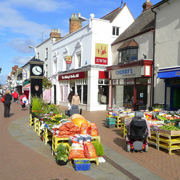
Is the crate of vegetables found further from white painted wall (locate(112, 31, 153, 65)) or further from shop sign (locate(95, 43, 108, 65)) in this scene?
shop sign (locate(95, 43, 108, 65))

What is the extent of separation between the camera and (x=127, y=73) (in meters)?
15.8

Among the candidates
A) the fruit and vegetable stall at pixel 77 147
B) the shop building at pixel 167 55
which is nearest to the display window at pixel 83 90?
the shop building at pixel 167 55

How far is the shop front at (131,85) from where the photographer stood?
13.9 m

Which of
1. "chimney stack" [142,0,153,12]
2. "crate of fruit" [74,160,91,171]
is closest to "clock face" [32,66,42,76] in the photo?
"crate of fruit" [74,160,91,171]

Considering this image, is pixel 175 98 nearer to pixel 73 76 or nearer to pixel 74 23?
pixel 73 76

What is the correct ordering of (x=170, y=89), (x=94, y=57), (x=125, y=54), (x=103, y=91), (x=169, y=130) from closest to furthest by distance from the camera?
(x=169, y=130), (x=170, y=89), (x=125, y=54), (x=94, y=57), (x=103, y=91)

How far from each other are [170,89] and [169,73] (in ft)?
3.72

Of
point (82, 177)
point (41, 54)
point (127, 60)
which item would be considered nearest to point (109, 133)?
point (82, 177)

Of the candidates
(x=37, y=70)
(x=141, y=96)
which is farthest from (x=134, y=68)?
(x=37, y=70)

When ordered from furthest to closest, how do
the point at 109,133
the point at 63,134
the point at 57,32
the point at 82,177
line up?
1. the point at 57,32
2. the point at 109,133
3. the point at 63,134
4. the point at 82,177

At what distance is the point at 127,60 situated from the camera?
53.3 ft

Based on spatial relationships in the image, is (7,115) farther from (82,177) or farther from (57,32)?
(57,32)

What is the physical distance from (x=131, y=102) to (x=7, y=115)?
29.6 ft

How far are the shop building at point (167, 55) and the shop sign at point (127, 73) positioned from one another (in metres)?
1.46
